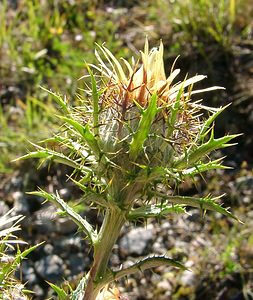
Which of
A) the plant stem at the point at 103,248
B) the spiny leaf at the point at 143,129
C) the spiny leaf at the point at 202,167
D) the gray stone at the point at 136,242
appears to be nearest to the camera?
the spiny leaf at the point at 143,129

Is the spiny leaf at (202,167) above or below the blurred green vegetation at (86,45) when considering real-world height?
above

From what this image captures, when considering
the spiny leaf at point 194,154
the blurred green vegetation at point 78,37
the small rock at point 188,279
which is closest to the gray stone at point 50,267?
the small rock at point 188,279

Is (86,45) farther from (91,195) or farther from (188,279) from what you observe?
(91,195)

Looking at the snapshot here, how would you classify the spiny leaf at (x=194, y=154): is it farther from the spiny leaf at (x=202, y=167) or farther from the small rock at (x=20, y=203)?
the small rock at (x=20, y=203)

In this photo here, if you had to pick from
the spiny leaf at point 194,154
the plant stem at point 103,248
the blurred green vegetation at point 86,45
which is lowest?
the blurred green vegetation at point 86,45

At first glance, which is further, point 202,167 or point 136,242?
point 136,242

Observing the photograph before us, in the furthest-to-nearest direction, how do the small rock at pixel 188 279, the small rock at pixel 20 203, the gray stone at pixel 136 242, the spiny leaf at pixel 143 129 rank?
the small rock at pixel 20 203, the gray stone at pixel 136 242, the small rock at pixel 188 279, the spiny leaf at pixel 143 129

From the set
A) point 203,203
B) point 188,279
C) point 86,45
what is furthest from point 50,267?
point 203,203

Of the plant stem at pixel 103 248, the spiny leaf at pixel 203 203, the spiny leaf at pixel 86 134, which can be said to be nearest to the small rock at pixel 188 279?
the plant stem at pixel 103 248

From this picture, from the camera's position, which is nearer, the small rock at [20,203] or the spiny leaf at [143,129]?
the spiny leaf at [143,129]
